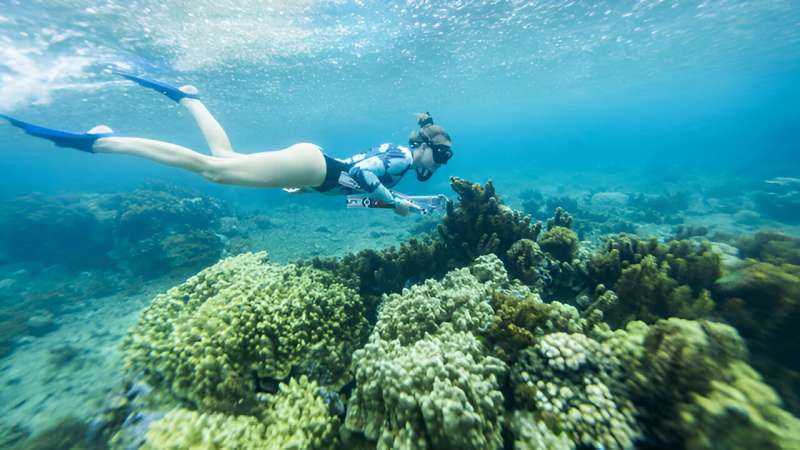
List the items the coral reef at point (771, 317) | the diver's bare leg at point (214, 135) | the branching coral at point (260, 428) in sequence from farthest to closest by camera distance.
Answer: the diver's bare leg at point (214, 135) < the coral reef at point (771, 317) < the branching coral at point (260, 428)

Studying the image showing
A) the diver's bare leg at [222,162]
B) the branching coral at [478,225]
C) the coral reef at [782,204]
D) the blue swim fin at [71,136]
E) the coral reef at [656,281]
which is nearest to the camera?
the coral reef at [656,281]

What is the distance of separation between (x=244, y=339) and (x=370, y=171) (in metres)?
3.22

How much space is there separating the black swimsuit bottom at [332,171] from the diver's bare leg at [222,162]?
48cm

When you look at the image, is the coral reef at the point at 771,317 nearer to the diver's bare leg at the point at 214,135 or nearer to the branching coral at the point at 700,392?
the branching coral at the point at 700,392

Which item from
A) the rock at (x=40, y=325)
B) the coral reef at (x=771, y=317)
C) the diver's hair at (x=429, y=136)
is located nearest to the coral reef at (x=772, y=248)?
the coral reef at (x=771, y=317)

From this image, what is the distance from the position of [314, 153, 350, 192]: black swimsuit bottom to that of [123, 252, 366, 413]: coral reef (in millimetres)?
1533

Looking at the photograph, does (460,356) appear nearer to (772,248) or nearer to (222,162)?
(222,162)

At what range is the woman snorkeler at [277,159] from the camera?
4324mm

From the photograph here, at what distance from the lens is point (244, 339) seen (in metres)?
3.63

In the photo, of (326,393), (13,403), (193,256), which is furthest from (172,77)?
(326,393)

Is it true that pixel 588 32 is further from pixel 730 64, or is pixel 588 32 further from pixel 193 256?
pixel 730 64

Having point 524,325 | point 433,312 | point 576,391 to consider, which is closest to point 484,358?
point 524,325

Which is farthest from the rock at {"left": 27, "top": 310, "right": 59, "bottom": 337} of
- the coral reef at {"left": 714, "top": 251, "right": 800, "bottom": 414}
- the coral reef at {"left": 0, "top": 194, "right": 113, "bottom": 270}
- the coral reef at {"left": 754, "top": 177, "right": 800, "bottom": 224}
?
the coral reef at {"left": 754, "top": 177, "right": 800, "bottom": 224}

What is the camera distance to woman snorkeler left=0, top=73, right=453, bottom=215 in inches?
170
